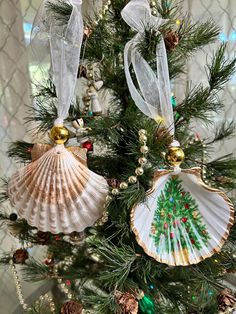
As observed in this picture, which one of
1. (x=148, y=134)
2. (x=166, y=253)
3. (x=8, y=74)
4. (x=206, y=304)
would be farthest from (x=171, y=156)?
(x=8, y=74)

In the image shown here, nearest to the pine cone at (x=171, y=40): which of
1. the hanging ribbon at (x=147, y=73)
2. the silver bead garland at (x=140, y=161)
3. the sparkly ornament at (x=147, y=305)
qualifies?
A: the hanging ribbon at (x=147, y=73)

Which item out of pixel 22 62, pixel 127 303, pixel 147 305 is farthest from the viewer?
pixel 22 62

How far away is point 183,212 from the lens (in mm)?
538

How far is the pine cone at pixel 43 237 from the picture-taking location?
2.11ft

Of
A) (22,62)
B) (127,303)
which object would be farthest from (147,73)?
(22,62)

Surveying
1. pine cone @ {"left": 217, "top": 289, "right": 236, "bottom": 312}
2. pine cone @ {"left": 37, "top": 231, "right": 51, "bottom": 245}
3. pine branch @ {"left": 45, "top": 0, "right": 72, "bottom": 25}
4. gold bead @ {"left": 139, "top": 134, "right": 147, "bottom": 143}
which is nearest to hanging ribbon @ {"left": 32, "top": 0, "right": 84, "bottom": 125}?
pine branch @ {"left": 45, "top": 0, "right": 72, "bottom": 25}

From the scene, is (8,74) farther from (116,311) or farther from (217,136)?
(116,311)

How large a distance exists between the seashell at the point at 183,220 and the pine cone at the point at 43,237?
22cm

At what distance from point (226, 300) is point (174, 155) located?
228 mm

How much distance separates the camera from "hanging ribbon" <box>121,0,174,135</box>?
1.60 ft

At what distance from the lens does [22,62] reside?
36.7 inches

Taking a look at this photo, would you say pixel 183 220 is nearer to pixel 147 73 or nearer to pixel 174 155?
pixel 174 155

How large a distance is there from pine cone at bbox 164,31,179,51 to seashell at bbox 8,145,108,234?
0.20 metres

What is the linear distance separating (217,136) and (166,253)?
0.27 metres
